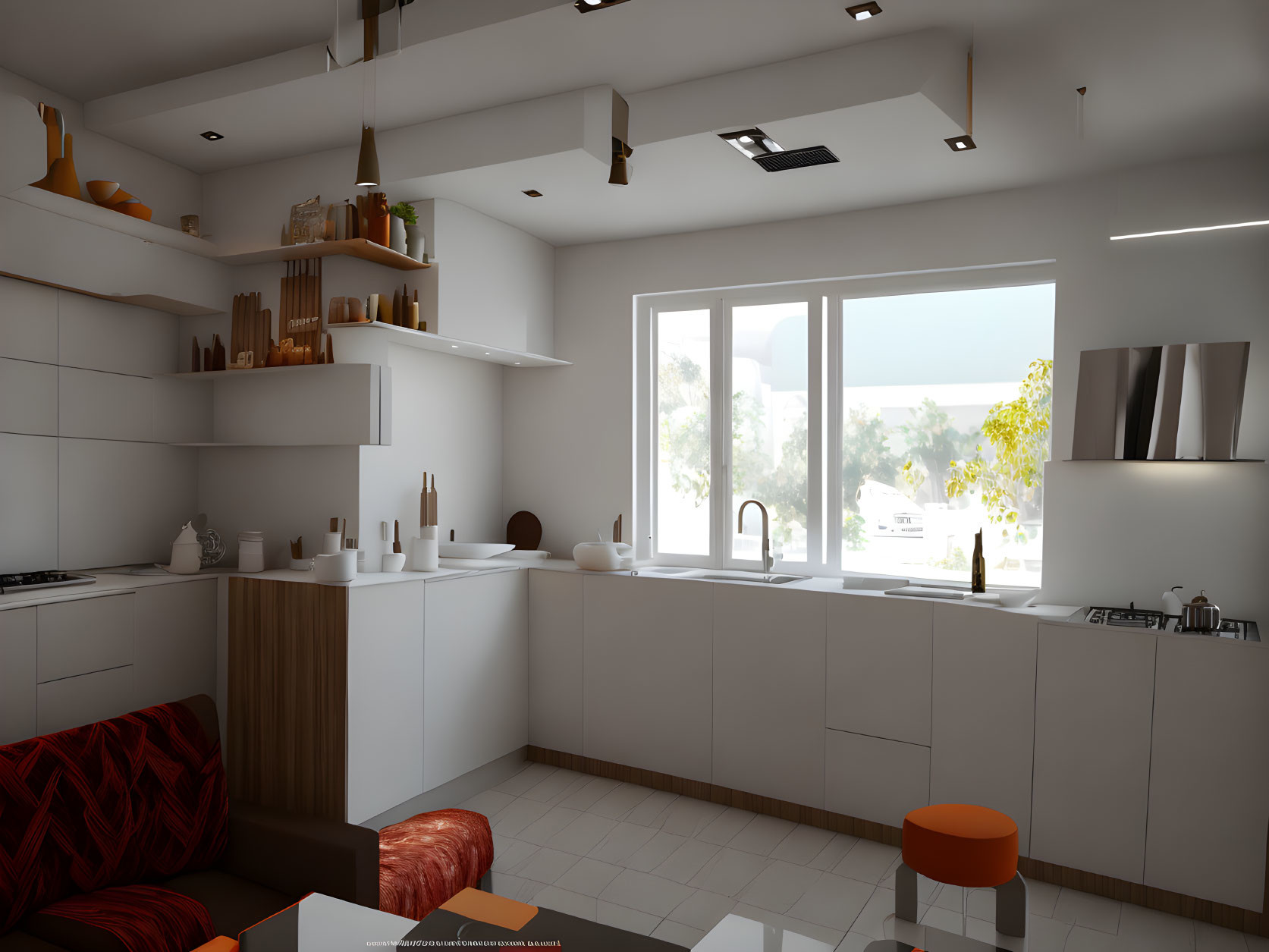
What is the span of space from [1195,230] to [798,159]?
1.69 m

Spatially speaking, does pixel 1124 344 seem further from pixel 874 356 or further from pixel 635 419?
pixel 635 419

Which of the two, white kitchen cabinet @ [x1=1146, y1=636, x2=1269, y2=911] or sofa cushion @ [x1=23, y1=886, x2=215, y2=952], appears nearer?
sofa cushion @ [x1=23, y1=886, x2=215, y2=952]

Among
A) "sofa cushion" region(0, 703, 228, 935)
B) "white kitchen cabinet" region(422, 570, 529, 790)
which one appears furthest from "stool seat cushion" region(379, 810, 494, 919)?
"white kitchen cabinet" region(422, 570, 529, 790)

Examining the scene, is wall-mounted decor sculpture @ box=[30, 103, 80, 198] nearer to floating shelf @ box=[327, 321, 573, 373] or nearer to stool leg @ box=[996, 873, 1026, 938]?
floating shelf @ box=[327, 321, 573, 373]

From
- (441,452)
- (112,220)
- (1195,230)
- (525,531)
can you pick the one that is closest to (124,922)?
(441,452)

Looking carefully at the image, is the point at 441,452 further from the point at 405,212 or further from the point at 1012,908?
the point at 1012,908

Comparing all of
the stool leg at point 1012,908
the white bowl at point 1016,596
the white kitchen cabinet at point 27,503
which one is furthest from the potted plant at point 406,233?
the stool leg at point 1012,908

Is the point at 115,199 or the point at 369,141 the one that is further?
the point at 115,199

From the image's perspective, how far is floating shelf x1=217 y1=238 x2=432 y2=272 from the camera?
368 cm

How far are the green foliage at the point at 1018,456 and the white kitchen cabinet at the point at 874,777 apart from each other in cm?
119

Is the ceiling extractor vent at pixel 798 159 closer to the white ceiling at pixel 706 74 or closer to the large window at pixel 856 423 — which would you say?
the white ceiling at pixel 706 74

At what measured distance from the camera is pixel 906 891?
2.61 metres

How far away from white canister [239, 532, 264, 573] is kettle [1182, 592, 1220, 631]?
12.5 ft

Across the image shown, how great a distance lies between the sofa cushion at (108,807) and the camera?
85.6 inches
